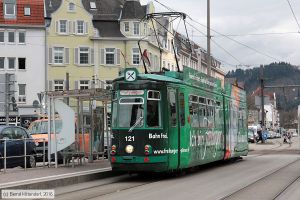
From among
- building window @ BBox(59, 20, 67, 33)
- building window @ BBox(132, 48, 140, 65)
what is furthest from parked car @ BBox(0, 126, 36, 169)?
building window @ BBox(132, 48, 140, 65)

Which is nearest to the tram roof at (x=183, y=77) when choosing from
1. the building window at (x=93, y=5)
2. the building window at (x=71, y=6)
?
the building window at (x=71, y=6)

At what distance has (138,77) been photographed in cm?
1702

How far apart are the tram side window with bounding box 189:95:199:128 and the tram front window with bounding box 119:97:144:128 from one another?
2.39 metres

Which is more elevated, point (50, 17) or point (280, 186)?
point (50, 17)

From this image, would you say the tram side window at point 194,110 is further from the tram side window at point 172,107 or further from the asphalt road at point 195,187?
the asphalt road at point 195,187

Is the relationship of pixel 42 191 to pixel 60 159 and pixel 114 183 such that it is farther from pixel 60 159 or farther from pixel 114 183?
pixel 60 159

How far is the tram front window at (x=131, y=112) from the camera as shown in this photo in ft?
55.1

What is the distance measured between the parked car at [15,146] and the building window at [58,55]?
45.8m

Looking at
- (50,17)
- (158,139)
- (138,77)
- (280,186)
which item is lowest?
(280,186)

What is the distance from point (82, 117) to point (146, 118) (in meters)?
4.86

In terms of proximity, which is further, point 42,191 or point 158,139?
point 158,139

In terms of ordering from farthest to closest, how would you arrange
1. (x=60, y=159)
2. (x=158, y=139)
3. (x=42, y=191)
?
1. (x=60, y=159)
2. (x=158, y=139)
3. (x=42, y=191)

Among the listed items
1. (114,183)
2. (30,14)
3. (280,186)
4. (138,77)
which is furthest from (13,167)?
(30,14)

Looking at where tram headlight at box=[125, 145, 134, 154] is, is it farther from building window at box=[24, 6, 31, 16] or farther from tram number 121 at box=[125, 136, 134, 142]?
building window at box=[24, 6, 31, 16]
